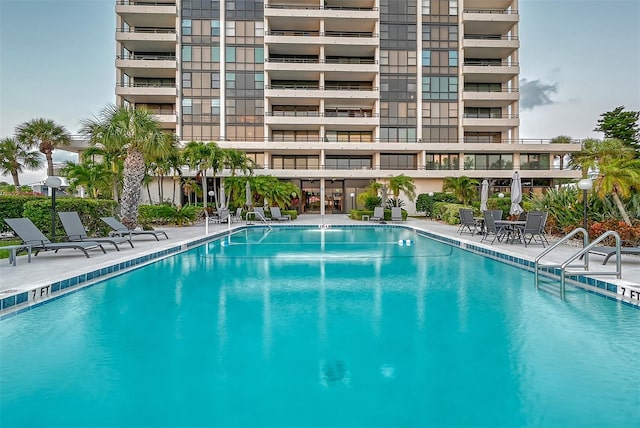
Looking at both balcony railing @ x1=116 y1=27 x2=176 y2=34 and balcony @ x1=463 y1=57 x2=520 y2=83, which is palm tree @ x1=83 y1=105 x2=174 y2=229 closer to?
balcony railing @ x1=116 y1=27 x2=176 y2=34

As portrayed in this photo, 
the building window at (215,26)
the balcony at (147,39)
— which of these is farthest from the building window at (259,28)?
the balcony at (147,39)

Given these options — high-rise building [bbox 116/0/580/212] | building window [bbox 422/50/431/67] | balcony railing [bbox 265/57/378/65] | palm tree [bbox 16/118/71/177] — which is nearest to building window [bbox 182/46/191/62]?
high-rise building [bbox 116/0/580/212]

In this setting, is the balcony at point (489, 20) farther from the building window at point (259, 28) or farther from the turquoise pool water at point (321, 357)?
the turquoise pool water at point (321, 357)

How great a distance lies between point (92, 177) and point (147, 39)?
18.5 metres

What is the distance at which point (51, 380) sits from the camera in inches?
136

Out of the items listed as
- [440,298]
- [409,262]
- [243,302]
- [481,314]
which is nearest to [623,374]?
[481,314]

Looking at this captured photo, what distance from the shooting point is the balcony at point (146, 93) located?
35.3m

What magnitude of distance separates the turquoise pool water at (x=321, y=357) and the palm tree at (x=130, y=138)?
1005 cm

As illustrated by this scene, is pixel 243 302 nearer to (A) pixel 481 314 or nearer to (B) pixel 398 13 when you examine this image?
(A) pixel 481 314

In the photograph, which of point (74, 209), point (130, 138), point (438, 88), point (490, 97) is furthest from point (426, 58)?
point (74, 209)

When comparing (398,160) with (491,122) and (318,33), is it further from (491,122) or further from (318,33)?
(318,33)

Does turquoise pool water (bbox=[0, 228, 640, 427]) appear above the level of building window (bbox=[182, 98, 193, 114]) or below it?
below

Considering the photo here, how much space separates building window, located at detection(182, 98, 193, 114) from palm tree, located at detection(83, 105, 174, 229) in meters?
21.1

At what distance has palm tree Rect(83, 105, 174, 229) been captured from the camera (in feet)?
50.9
